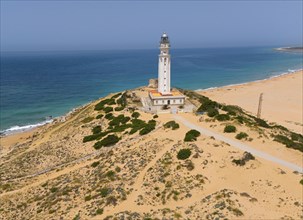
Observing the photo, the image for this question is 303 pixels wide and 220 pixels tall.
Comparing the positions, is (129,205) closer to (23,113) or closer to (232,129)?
(232,129)

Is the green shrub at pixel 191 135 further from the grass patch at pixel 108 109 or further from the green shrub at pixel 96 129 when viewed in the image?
the grass patch at pixel 108 109

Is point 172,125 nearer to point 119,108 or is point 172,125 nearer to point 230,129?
point 230,129

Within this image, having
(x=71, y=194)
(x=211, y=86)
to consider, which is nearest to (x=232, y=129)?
(x=71, y=194)

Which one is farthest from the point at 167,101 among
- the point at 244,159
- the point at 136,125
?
the point at 244,159

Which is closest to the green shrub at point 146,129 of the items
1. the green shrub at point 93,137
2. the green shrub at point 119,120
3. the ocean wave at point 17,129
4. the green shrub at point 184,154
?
the green shrub at point 119,120

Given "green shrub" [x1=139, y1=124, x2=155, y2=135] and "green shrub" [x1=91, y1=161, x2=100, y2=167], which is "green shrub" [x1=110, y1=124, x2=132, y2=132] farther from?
"green shrub" [x1=91, y1=161, x2=100, y2=167]

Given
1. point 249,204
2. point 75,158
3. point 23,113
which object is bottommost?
point 23,113
